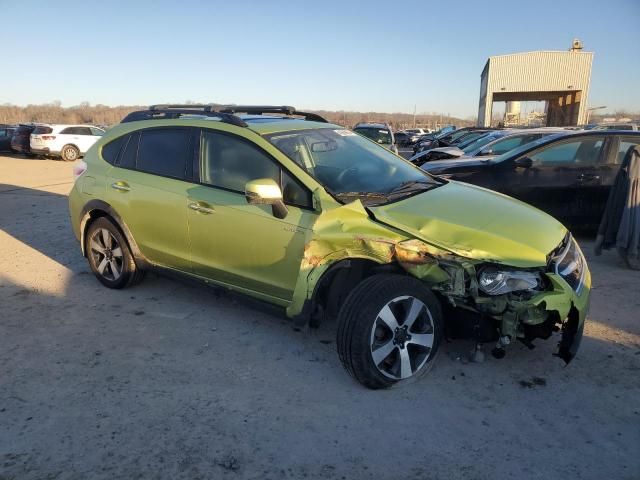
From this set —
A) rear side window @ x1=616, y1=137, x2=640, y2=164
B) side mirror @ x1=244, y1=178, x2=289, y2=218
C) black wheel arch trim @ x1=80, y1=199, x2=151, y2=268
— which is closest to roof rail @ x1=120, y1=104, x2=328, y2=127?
black wheel arch trim @ x1=80, y1=199, x2=151, y2=268

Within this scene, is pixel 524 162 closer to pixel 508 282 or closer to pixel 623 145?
pixel 623 145

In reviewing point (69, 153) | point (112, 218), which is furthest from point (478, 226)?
point (69, 153)

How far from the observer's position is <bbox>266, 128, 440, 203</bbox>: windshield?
12.2ft

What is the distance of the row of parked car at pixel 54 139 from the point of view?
21984mm

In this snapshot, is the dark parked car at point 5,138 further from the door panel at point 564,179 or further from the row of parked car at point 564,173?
the door panel at point 564,179

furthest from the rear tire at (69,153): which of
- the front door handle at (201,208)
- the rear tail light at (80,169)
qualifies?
the front door handle at (201,208)

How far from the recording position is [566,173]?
6.65 m

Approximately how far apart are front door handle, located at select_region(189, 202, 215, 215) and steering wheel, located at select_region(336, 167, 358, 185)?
1.03m

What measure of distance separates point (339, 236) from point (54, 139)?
899 inches

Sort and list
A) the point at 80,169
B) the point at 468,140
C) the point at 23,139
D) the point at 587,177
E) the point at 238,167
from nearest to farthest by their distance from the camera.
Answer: the point at 238,167 < the point at 80,169 < the point at 587,177 < the point at 468,140 < the point at 23,139

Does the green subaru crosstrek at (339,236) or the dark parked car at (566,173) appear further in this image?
the dark parked car at (566,173)

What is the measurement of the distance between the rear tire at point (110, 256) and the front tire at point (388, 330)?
2.62 metres

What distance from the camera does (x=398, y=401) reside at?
120 inches

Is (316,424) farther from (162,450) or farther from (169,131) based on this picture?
(169,131)
